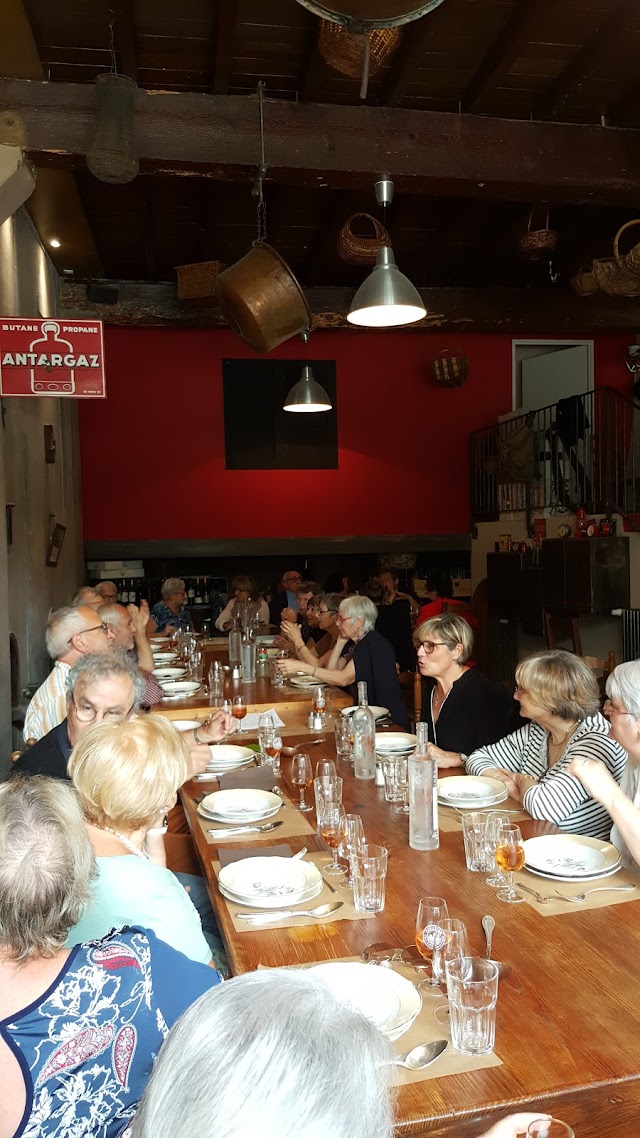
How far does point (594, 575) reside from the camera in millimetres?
7551

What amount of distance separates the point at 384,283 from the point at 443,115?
1523 millimetres

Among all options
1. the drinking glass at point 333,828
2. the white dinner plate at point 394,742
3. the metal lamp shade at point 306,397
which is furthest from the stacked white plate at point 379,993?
the metal lamp shade at point 306,397

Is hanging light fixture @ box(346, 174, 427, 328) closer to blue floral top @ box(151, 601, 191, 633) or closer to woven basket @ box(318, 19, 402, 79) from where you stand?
woven basket @ box(318, 19, 402, 79)

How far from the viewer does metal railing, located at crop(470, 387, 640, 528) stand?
8672 millimetres

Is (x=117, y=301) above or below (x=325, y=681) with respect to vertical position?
above

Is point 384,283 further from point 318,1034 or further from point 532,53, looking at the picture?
point 318,1034

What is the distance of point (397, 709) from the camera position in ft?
14.3

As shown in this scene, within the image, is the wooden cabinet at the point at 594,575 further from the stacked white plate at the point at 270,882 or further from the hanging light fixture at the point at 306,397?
the stacked white plate at the point at 270,882

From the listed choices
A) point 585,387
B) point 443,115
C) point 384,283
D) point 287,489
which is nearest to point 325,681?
point 384,283

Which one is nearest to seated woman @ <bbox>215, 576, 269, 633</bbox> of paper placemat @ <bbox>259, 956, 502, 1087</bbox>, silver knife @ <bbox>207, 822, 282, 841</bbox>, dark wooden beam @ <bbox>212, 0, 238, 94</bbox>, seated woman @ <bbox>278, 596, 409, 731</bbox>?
seated woman @ <bbox>278, 596, 409, 731</bbox>

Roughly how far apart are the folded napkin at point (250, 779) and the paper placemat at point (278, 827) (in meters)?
0.23

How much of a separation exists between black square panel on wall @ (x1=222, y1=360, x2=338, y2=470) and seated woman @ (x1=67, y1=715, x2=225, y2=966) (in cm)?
732

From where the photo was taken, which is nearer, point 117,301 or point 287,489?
point 117,301

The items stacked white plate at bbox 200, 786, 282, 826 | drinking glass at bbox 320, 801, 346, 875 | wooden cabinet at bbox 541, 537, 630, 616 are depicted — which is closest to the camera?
drinking glass at bbox 320, 801, 346, 875
